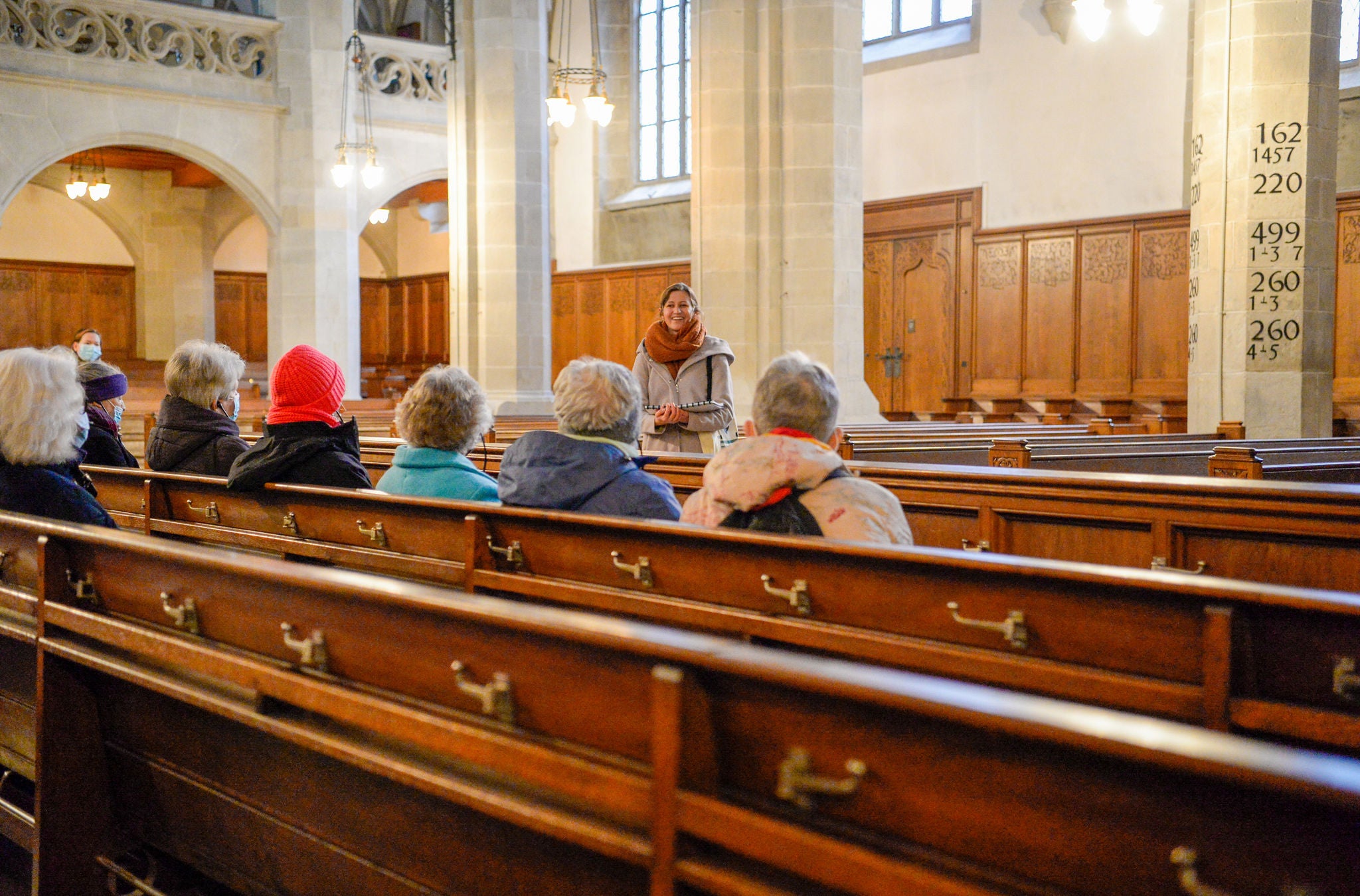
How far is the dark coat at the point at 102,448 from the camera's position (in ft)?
17.7

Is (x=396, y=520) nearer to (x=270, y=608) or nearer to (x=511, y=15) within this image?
(x=270, y=608)

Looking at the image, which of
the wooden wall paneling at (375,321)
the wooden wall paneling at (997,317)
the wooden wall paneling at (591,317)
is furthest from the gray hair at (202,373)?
the wooden wall paneling at (375,321)

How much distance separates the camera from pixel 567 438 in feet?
10.4

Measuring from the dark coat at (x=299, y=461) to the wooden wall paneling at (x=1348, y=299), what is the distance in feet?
33.4

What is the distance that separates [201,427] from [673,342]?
1985 millimetres

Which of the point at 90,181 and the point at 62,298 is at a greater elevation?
the point at 90,181

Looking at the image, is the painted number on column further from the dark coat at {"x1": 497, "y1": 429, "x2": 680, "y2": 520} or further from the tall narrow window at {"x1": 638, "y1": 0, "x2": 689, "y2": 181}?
the tall narrow window at {"x1": 638, "y1": 0, "x2": 689, "y2": 181}

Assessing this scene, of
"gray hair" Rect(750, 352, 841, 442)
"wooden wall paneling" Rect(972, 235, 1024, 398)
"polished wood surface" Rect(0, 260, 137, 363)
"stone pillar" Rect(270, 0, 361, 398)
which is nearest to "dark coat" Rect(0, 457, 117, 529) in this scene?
"gray hair" Rect(750, 352, 841, 442)

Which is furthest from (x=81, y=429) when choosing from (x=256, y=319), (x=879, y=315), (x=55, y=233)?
(x=256, y=319)

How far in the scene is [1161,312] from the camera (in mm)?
12766

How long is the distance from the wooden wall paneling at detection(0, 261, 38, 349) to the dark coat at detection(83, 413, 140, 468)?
50.7ft

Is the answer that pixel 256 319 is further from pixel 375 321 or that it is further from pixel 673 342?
pixel 673 342

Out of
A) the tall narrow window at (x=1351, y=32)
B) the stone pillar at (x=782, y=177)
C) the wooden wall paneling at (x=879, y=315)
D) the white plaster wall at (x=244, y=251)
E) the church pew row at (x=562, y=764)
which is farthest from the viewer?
the white plaster wall at (x=244, y=251)

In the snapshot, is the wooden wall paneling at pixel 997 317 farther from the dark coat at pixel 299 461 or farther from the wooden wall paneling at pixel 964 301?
the dark coat at pixel 299 461
